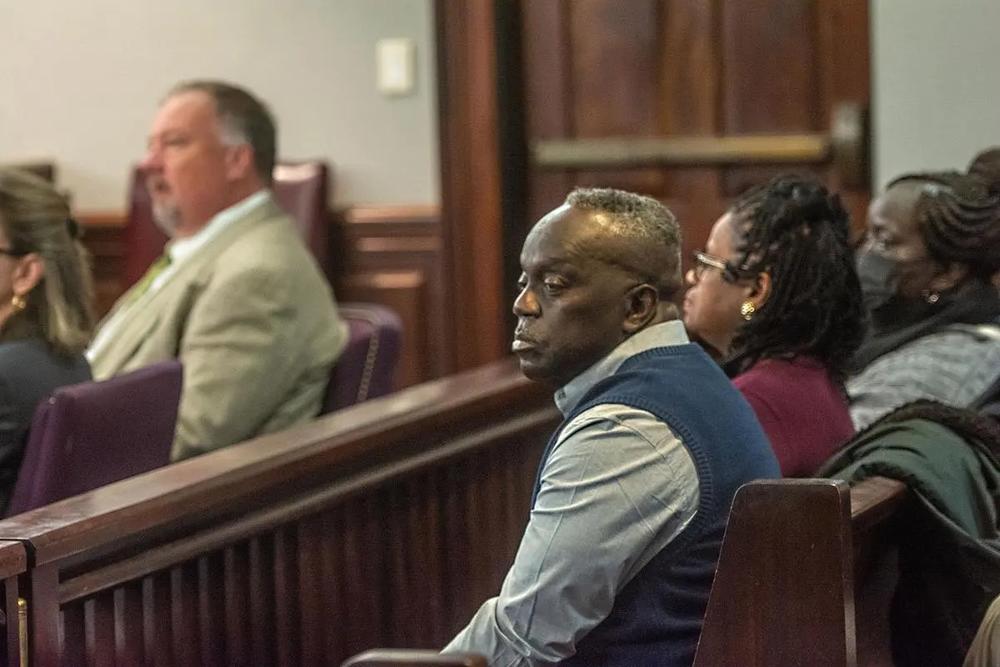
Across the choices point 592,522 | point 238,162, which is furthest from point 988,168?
point 238,162

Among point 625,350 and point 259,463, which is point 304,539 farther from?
point 625,350

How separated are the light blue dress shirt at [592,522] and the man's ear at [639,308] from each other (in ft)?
0.36

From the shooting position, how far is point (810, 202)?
2256mm

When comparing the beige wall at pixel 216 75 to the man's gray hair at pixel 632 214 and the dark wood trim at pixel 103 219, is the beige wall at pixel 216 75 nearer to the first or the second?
the dark wood trim at pixel 103 219

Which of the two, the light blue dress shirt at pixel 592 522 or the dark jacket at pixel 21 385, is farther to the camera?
the dark jacket at pixel 21 385

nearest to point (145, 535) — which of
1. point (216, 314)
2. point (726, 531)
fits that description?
point (726, 531)

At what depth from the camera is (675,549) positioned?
167cm

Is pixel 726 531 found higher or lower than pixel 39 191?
lower

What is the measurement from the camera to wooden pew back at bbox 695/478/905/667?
1.57m

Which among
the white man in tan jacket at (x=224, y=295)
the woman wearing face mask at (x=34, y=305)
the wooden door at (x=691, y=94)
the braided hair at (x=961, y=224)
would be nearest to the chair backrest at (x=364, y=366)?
the white man in tan jacket at (x=224, y=295)

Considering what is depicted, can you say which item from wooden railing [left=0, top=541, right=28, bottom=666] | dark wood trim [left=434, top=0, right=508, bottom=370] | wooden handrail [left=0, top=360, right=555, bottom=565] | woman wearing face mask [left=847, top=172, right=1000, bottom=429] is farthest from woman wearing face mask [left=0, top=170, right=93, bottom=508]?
dark wood trim [left=434, top=0, right=508, bottom=370]

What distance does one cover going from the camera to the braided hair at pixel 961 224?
2.60 m

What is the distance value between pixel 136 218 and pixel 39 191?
2.27 meters

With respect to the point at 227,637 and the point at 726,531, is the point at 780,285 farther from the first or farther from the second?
the point at 227,637
